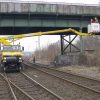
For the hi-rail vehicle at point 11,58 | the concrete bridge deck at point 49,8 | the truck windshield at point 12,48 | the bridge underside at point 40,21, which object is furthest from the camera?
the bridge underside at point 40,21

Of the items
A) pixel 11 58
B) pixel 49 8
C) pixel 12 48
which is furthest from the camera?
pixel 49 8

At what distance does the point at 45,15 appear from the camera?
4250 centimetres

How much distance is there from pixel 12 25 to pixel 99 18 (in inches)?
453

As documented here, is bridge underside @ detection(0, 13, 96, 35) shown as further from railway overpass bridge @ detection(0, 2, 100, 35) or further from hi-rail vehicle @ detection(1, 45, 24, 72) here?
hi-rail vehicle @ detection(1, 45, 24, 72)

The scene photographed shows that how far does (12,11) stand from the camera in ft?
134

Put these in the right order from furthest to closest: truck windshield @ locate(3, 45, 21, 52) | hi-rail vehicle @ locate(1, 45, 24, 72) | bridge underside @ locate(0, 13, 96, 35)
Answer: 1. bridge underside @ locate(0, 13, 96, 35)
2. truck windshield @ locate(3, 45, 21, 52)
3. hi-rail vehicle @ locate(1, 45, 24, 72)

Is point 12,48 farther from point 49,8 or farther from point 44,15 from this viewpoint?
point 49,8

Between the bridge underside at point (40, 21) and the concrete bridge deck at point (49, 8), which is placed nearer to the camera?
the concrete bridge deck at point (49, 8)

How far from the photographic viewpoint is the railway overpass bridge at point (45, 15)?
41.1m

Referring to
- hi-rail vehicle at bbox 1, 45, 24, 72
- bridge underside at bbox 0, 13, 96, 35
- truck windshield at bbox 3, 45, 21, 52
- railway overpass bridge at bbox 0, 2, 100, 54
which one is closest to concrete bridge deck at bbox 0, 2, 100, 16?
railway overpass bridge at bbox 0, 2, 100, 54

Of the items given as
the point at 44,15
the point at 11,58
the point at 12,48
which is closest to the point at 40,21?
the point at 44,15

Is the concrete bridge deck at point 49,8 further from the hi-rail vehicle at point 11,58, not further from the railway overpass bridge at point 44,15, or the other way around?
the hi-rail vehicle at point 11,58

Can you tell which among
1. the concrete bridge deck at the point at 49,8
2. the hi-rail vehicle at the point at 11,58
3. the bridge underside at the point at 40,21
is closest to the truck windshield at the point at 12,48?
the hi-rail vehicle at the point at 11,58

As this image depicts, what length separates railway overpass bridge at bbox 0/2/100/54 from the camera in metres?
41.1
